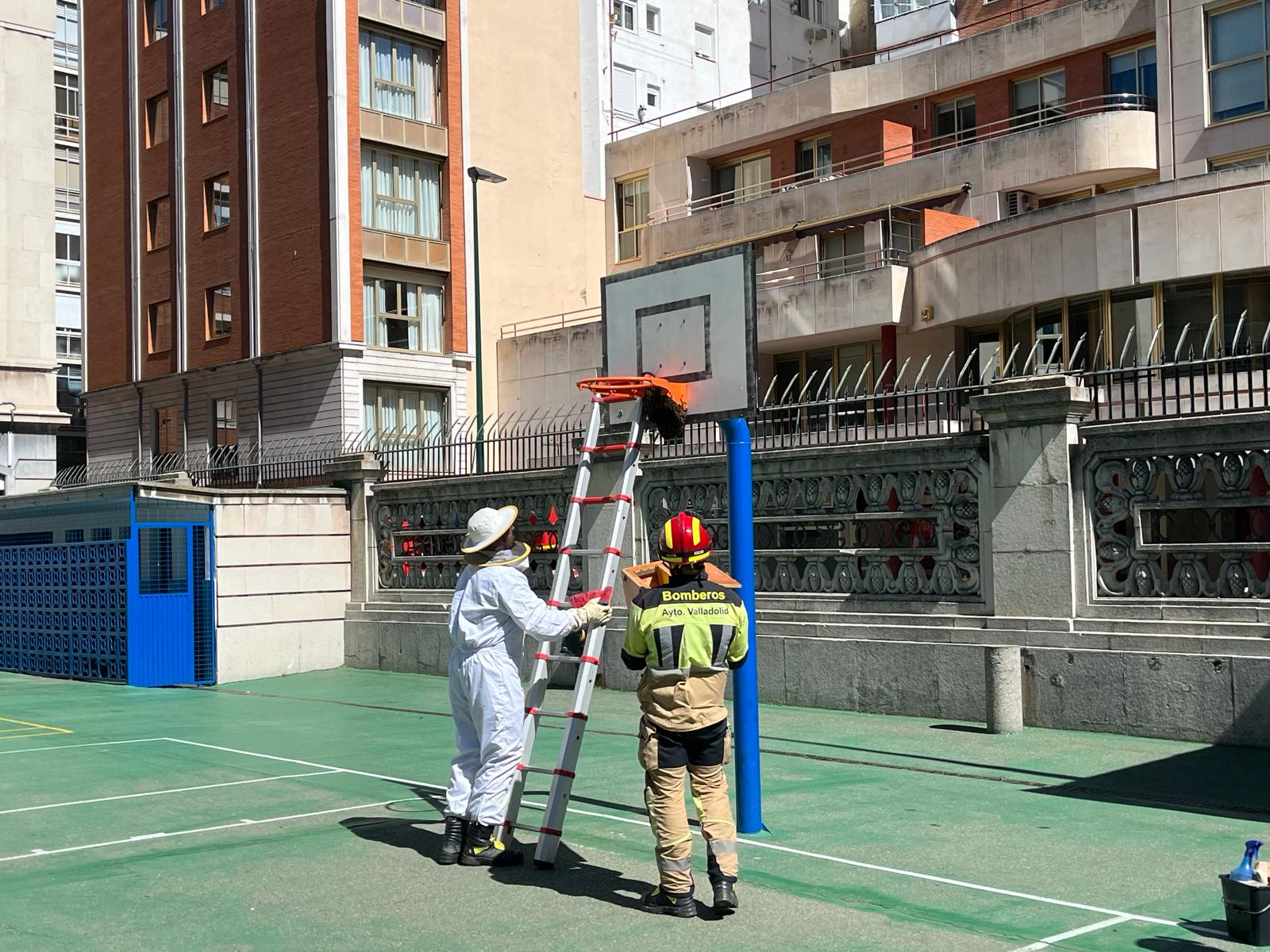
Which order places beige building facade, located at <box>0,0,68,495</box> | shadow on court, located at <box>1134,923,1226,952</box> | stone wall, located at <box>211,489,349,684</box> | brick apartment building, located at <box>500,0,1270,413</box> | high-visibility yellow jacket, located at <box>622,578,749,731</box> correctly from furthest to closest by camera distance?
beige building facade, located at <box>0,0,68,495</box>, brick apartment building, located at <box>500,0,1270,413</box>, stone wall, located at <box>211,489,349,684</box>, high-visibility yellow jacket, located at <box>622,578,749,731</box>, shadow on court, located at <box>1134,923,1226,952</box>

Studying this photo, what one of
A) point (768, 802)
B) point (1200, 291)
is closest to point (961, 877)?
point (768, 802)

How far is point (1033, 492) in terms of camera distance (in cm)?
1427

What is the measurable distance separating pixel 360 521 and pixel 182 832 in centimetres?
1405

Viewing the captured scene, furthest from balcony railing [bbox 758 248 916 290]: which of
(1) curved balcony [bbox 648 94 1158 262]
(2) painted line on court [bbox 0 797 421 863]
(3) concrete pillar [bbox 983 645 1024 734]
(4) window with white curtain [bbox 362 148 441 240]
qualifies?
(2) painted line on court [bbox 0 797 421 863]

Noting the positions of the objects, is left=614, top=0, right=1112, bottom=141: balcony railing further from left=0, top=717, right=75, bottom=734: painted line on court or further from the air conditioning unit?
left=0, top=717, right=75, bottom=734: painted line on court

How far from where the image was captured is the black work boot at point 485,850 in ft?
27.6

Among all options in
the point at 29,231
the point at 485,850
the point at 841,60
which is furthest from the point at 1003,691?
the point at 29,231

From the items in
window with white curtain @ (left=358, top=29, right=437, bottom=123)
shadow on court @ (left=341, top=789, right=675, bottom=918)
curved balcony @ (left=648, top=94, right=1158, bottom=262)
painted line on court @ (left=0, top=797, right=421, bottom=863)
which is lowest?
shadow on court @ (left=341, top=789, right=675, bottom=918)

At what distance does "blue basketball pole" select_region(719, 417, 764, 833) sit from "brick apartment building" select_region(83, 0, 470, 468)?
27956 millimetres

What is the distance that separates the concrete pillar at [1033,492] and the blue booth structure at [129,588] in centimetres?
1252

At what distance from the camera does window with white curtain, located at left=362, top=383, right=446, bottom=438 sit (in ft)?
125

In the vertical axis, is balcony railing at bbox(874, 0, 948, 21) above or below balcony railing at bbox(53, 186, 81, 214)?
above

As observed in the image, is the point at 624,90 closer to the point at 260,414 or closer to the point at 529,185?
the point at 529,185

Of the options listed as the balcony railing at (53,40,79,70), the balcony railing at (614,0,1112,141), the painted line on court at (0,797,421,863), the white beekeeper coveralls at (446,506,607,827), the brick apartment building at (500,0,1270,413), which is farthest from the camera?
the balcony railing at (53,40,79,70)
